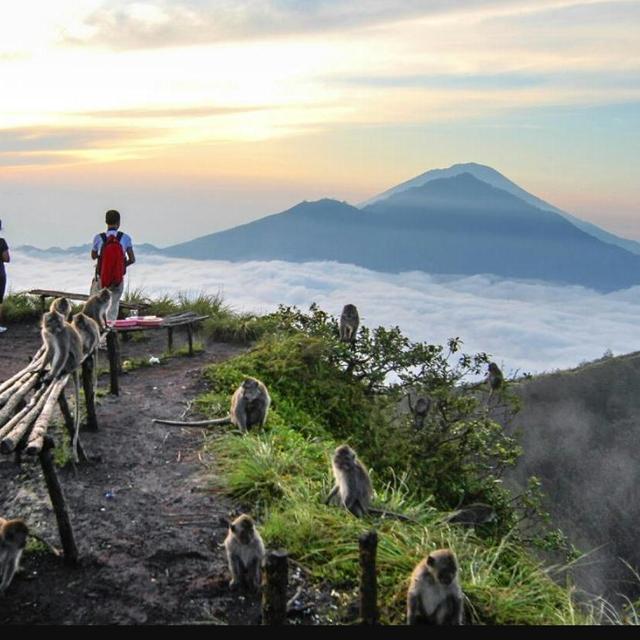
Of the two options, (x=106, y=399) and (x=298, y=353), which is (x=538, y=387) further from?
(x=106, y=399)

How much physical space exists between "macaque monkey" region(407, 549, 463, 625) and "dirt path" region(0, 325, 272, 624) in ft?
4.28

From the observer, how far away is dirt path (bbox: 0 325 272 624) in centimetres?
670

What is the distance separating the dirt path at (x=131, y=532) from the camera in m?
6.70

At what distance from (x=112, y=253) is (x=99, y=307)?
59.7 inches

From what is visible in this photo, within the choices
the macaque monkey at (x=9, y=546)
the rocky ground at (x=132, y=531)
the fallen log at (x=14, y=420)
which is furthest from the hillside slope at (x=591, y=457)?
the macaque monkey at (x=9, y=546)

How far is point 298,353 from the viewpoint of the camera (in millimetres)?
14641

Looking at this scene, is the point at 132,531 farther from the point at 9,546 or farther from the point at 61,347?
the point at 61,347

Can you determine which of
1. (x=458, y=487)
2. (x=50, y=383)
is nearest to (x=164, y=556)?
(x=50, y=383)

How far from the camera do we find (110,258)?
45.0 ft

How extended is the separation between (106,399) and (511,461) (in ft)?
20.4

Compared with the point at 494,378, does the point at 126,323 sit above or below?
above

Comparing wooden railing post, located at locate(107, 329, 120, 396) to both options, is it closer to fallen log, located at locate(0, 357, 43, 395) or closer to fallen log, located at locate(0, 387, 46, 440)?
fallen log, located at locate(0, 357, 43, 395)

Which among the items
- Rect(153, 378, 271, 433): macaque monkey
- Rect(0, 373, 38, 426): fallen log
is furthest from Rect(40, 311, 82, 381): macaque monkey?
Rect(153, 378, 271, 433): macaque monkey

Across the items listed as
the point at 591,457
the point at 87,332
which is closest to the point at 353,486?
the point at 87,332
